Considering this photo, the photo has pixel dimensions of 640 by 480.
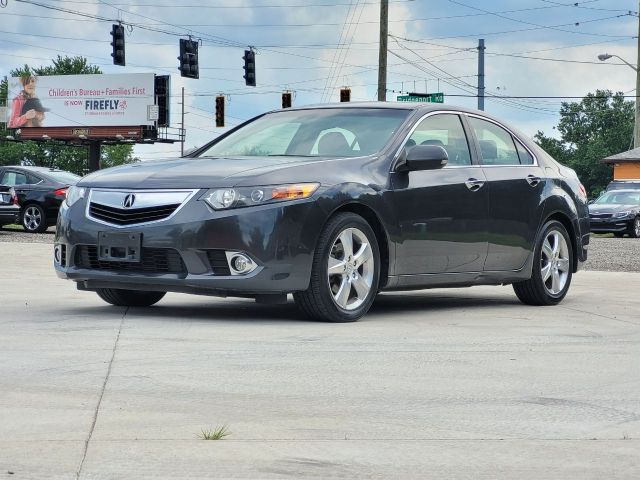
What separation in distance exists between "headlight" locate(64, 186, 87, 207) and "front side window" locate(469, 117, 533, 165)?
3081 mm

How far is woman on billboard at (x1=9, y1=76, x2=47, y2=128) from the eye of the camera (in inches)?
3787

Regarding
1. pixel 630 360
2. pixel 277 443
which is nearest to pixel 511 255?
pixel 630 360

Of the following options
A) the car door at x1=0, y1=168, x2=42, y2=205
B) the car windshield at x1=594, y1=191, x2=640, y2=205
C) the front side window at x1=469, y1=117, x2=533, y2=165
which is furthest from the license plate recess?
the car windshield at x1=594, y1=191, x2=640, y2=205

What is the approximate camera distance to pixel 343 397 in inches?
214

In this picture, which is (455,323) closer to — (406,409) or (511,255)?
(511,255)

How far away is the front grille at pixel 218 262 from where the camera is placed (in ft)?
26.3

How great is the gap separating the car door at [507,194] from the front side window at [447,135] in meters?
0.18

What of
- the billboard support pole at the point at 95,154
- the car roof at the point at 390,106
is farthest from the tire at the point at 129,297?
the billboard support pole at the point at 95,154

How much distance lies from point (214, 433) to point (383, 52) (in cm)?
3767

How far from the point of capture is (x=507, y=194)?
989 centimetres

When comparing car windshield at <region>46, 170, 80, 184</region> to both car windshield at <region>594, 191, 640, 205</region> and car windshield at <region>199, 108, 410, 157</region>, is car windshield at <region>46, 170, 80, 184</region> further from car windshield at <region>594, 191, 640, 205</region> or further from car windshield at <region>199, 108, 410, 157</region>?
car windshield at <region>199, 108, 410, 157</region>

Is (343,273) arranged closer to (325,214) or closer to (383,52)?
(325,214)

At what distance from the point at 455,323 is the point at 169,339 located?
89.0 inches

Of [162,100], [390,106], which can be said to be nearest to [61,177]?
[390,106]
